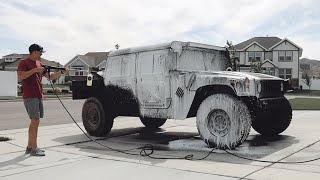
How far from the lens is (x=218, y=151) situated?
24.5ft

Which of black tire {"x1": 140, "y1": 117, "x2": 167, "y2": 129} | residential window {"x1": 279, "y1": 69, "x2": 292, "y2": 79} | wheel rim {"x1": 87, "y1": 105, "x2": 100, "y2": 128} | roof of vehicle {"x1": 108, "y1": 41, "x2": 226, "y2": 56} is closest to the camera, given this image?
roof of vehicle {"x1": 108, "y1": 41, "x2": 226, "y2": 56}

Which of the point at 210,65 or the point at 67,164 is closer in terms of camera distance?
the point at 67,164

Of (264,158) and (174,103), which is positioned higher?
(174,103)

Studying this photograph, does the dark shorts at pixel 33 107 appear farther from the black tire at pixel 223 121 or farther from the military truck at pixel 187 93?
the black tire at pixel 223 121

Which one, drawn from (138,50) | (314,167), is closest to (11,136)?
(138,50)

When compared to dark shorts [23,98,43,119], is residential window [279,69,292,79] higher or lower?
higher

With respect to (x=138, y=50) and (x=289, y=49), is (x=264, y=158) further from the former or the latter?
(x=289, y=49)

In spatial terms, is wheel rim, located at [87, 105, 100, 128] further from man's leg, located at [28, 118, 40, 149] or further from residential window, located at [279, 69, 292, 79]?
residential window, located at [279, 69, 292, 79]

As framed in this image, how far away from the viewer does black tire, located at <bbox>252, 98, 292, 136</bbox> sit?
9.12 metres

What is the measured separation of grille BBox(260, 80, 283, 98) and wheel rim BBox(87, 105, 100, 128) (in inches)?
149

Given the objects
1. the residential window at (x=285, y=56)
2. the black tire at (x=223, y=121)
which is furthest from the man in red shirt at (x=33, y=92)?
the residential window at (x=285, y=56)

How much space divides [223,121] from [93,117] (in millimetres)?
3434

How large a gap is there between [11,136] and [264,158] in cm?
570

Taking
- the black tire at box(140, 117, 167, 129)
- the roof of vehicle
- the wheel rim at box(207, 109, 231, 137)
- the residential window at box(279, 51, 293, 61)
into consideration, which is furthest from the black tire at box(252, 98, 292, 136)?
the residential window at box(279, 51, 293, 61)
